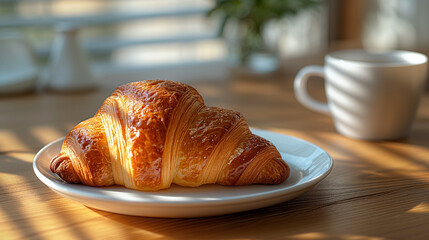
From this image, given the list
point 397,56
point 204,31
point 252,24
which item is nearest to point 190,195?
point 397,56

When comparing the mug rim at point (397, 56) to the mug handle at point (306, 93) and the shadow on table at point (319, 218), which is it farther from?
the shadow on table at point (319, 218)

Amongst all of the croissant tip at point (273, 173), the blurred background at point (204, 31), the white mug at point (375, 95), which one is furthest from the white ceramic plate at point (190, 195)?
the blurred background at point (204, 31)

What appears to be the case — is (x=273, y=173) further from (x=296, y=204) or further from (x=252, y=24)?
(x=252, y=24)

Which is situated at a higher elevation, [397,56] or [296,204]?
[397,56]

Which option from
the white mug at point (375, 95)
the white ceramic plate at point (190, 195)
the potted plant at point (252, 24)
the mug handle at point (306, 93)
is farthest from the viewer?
the potted plant at point (252, 24)

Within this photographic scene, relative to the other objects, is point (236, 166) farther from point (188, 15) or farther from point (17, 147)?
point (188, 15)

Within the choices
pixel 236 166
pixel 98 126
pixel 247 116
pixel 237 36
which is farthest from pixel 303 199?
pixel 237 36

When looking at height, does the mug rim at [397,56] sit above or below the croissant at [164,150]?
above
